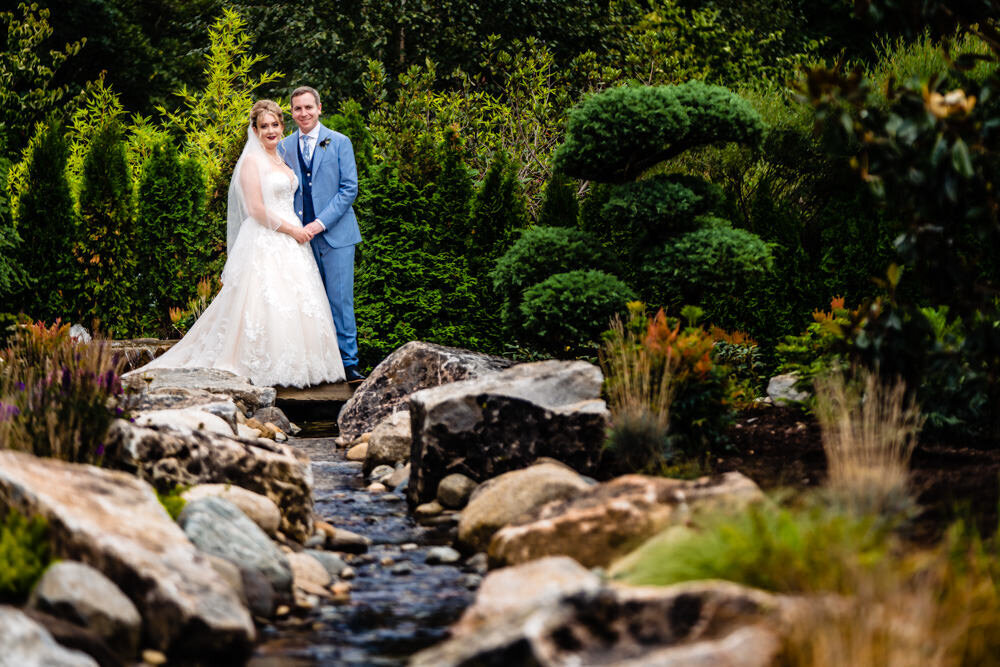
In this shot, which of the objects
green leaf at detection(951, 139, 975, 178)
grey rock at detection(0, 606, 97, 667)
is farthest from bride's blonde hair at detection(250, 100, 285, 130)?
grey rock at detection(0, 606, 97, 667)

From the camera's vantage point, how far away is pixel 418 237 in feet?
38.9

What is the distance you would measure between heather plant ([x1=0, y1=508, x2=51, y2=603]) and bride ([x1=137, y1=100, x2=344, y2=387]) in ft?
19.2

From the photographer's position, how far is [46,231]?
39.5 feet

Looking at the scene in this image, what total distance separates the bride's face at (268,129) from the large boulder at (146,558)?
618 cm

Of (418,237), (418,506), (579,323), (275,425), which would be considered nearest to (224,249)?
(418,237)

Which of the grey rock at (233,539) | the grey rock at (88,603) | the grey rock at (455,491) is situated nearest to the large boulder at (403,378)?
the grey rock at (455,491)

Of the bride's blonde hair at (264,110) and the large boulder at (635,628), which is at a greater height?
the bride's blonde hair at (264,110)

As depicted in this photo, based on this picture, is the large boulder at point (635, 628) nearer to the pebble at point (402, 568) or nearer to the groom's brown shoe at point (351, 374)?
the pebble at point (402, 568)

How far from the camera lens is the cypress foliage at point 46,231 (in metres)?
12.0

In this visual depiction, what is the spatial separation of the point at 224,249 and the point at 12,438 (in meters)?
8.28

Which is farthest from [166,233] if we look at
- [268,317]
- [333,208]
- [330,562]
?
[330,562]

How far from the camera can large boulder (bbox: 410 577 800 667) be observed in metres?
3.55

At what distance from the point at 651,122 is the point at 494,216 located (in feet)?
11.2

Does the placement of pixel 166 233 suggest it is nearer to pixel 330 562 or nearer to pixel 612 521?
pixel 330 562
